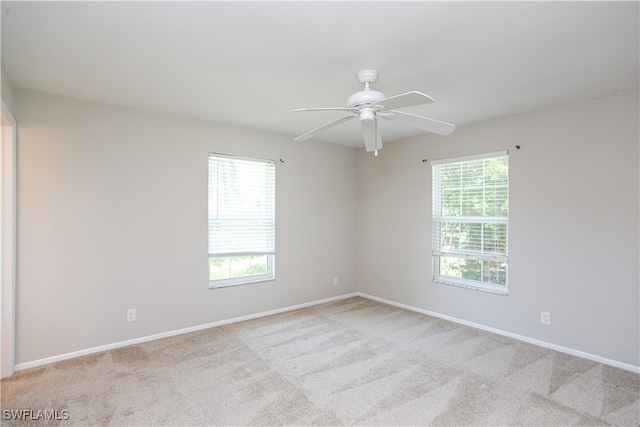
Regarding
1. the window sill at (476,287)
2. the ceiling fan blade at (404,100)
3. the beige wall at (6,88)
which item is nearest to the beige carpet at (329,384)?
the window sill at (476,287)

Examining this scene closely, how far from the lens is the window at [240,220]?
3930 mm

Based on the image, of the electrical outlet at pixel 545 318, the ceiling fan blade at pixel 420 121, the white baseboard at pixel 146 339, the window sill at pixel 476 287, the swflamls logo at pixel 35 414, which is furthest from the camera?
the window sill at pixel 476 287

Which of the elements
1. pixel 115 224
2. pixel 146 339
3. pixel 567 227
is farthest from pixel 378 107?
pixel 146 339

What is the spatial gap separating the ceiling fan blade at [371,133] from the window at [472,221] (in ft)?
5.21

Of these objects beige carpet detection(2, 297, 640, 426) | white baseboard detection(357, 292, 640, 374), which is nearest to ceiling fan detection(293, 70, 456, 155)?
beige carpet detection(2, 297, 640, 426)

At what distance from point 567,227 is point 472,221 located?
3.04 feet

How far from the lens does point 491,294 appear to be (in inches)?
147

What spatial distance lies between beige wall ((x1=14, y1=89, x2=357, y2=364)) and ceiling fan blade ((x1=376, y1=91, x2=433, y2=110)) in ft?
7.81

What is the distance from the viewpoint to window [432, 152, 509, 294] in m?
3.70

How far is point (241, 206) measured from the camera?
13.5 ft

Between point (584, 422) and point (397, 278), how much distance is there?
8.85 ft

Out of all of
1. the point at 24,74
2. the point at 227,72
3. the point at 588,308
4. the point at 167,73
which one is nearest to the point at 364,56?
the point at 227,72

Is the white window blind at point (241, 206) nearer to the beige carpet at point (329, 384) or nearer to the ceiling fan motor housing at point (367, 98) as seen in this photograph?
the beige carpet at point (329, 384)

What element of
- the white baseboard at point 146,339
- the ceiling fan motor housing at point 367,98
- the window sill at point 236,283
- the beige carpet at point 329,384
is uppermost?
the ceiling fan motor housing at point 367,98
